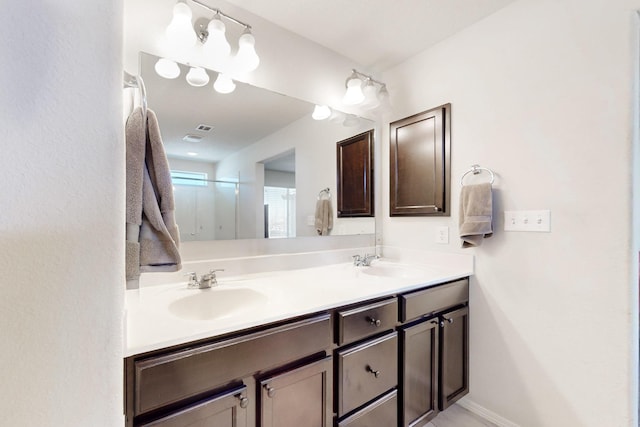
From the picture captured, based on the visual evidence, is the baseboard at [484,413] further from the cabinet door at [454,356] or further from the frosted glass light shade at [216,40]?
the frosted glass light shade at [216,40]

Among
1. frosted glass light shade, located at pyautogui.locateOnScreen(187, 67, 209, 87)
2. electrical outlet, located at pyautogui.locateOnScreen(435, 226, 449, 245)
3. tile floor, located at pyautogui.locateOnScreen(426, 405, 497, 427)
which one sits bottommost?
tile floor, located at pyautogui.locateOnScreen(426, 405, 497, 427)

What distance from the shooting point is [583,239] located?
1.23 meters

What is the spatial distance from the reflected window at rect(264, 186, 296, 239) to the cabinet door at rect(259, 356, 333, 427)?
80 cm

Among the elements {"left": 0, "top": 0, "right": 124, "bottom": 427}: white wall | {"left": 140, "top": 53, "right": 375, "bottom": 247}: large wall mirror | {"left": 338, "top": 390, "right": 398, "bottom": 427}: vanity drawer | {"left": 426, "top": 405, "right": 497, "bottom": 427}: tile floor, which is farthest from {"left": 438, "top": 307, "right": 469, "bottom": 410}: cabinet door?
{"left": 0, "top": 0, "right": 124, "bottom": 427}: white wall

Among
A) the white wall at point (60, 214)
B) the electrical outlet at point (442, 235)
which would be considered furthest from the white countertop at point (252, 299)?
the white wall at point (60, 214)

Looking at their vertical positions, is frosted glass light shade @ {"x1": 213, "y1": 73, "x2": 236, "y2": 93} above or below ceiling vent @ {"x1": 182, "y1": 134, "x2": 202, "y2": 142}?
above

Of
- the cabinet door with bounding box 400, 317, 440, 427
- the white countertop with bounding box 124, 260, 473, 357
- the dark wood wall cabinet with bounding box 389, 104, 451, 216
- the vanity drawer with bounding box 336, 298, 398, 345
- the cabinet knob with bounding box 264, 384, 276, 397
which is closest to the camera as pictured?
the white countertop with bounding box 124, 260, 473, 357

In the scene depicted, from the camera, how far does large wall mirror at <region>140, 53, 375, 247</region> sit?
133cm

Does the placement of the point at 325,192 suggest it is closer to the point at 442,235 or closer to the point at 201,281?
the point at 442,235

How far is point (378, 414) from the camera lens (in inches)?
47.9

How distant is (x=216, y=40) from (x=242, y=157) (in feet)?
1.83

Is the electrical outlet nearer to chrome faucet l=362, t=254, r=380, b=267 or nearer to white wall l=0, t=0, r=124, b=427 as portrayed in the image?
chrome faucet l=362, t=254, r=380, b=267

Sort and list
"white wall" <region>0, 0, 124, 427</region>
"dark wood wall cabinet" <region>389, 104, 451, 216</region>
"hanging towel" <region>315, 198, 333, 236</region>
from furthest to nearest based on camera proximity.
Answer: "hanging towel" <region>315, 198, 333, 236</region> < "dark wood wall cabinet" <region>389, 104, 451, 216</region> < "white wall" <region>0, 0, 124, 427</region>

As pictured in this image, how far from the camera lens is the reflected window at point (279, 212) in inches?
63.8
